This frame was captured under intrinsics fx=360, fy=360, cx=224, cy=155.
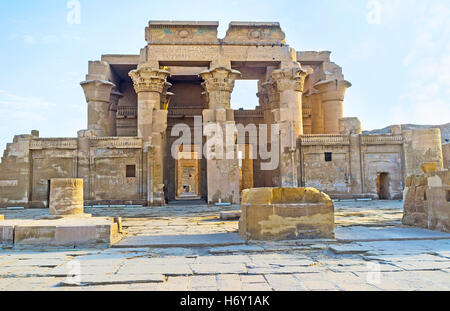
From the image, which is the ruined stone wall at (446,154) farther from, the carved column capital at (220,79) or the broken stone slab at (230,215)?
the broken stone slab at (230,215)

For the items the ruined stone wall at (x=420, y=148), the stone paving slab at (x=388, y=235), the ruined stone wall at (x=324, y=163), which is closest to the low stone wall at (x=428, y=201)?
the stone paving slab at (x=388, y=235)

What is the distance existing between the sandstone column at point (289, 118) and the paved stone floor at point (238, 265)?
35.2 ft

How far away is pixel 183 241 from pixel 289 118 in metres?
12.6

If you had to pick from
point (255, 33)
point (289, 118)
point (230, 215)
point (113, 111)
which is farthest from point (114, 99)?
point (230, 215)

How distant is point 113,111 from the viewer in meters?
22.1

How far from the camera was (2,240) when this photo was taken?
19.6 feet

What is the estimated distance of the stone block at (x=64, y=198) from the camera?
Answer: 9320 mm

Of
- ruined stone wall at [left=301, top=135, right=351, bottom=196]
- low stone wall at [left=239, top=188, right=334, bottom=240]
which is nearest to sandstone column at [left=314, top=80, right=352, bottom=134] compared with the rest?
ruined stone wall at [left=301, top=135, right=351, bottom=196]

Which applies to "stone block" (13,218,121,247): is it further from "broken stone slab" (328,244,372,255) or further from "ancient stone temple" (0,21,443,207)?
"ancient stone temple" (0,21,443,207)

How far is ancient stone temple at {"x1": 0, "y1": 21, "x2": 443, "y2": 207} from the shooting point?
1659cm

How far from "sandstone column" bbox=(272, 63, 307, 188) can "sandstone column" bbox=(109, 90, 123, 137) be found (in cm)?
944
